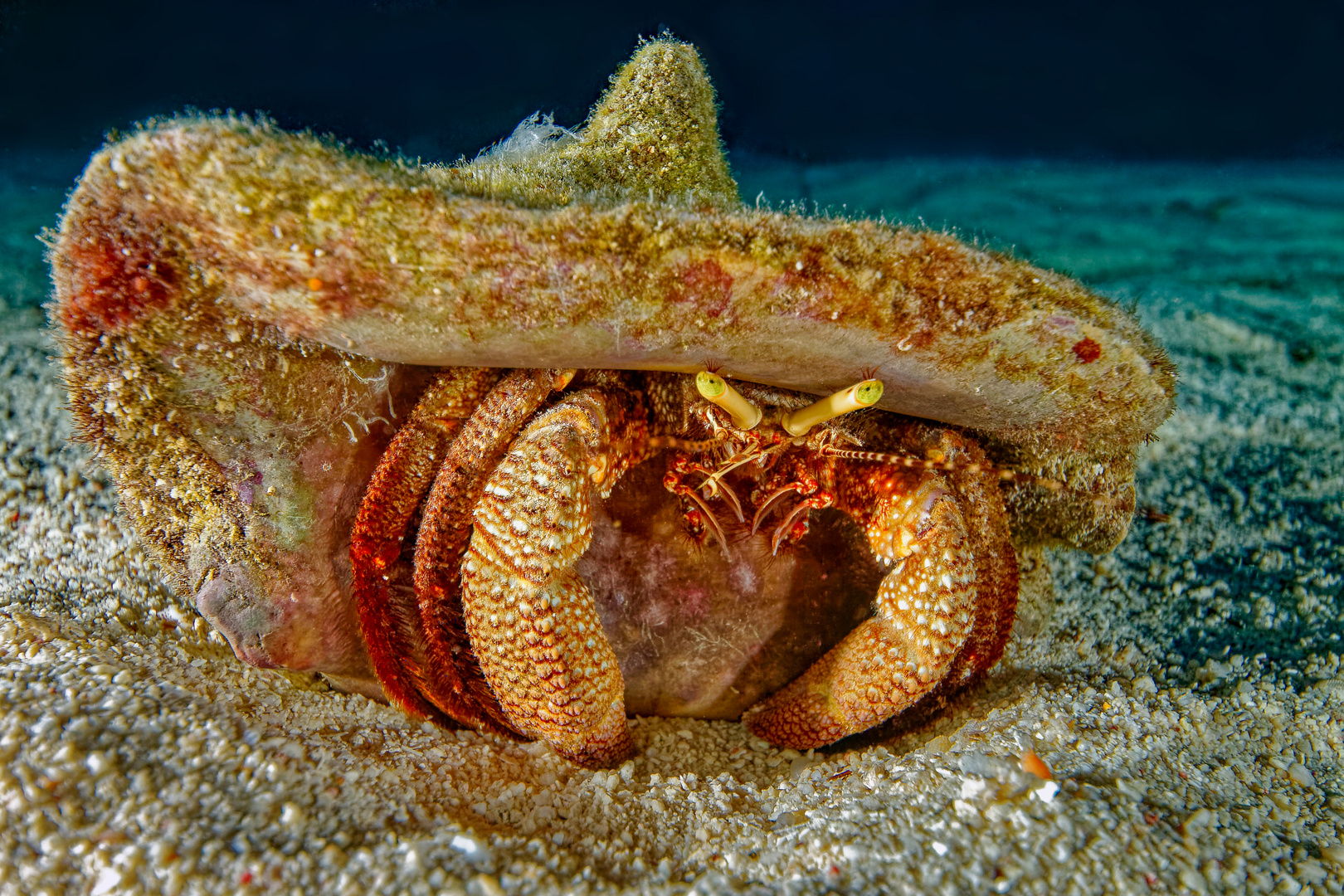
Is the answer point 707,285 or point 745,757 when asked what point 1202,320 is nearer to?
point 745,757

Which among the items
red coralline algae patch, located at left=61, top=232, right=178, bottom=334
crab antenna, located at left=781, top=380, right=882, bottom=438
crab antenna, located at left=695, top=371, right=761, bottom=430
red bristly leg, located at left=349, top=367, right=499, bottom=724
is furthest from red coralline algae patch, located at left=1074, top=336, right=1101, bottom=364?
red coralline algae patch, located at left=61, top=232, right=178, bottom=334

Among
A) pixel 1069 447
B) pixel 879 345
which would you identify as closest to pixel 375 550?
pixel 879 345

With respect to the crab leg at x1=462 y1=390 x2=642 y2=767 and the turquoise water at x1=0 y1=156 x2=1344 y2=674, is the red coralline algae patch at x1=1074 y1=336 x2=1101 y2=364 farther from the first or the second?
the turquoise water at x1=0 y1=156 x2=1344 y2=674

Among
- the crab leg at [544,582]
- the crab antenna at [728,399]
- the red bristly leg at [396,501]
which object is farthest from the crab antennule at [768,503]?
the red bristly leg at [396,501]

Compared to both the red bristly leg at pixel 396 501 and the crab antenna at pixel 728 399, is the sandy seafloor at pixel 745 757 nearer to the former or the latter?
the red bristly leg at pixel 396 501

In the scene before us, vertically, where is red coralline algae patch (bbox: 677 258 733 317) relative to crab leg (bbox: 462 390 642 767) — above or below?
above

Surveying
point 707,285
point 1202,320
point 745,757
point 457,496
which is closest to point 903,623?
Answer: point 745,757

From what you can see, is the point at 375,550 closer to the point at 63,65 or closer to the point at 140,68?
the point at 140,68
